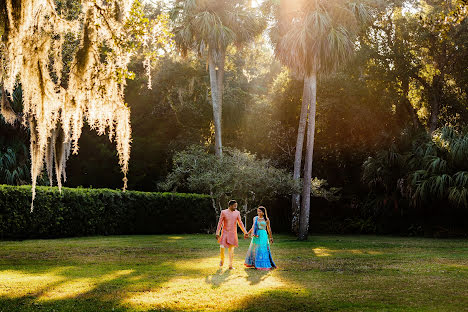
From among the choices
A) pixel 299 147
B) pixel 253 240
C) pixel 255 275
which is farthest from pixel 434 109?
pixel 255 275

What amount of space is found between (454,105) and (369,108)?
465 centimetres

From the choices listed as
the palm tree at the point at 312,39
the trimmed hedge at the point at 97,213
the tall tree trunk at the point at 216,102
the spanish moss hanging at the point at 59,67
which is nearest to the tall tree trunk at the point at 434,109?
the palm tree at the point at 312,39

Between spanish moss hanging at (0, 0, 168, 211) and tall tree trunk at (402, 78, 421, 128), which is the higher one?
tall tree trunk at (402, 78, 421, 128)

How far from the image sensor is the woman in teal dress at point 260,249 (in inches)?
505

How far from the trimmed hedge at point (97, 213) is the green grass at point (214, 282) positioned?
9.33 feet

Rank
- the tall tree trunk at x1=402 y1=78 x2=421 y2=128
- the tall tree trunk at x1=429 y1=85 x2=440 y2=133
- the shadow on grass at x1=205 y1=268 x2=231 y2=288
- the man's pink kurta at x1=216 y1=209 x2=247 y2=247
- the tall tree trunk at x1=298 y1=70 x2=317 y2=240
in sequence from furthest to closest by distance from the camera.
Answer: the tall tree trunk at x1=402 y1=78 x2=421 y2=128 → the tall tree trunk at x1=429 y1=85 x2=440 y2=133 → the tall tree trunk at x1=298 y1=70 x2=317 y2=240 → the man's pink kurta at x1=216 y1=209 x2=247 y2=247 → the shadow on grass at x1=205 y1=268 x2=231 y2=288

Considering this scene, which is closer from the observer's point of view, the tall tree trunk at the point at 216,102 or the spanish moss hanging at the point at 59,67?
the spanish moss hanging at the point at 59,67

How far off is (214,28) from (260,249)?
60.2 feet

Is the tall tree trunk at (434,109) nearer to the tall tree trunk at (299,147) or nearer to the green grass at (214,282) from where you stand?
the tall tree trunk at (299,147)

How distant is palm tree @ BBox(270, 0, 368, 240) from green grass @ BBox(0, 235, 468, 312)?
879 centimetres

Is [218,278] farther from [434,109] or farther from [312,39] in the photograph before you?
[434,109]

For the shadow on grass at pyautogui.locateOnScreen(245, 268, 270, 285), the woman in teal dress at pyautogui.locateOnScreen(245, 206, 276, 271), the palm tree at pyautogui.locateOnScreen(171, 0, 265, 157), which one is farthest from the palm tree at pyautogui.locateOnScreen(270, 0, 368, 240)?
the shadow on grass at pyautogui.locateOnScreen(245, 268, 270, 285)

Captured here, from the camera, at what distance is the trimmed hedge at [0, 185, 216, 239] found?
19109 millimetres

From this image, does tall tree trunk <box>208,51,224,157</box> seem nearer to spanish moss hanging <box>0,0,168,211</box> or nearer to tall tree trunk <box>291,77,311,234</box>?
tall tree trunk <box>291,77,311,234</box>
